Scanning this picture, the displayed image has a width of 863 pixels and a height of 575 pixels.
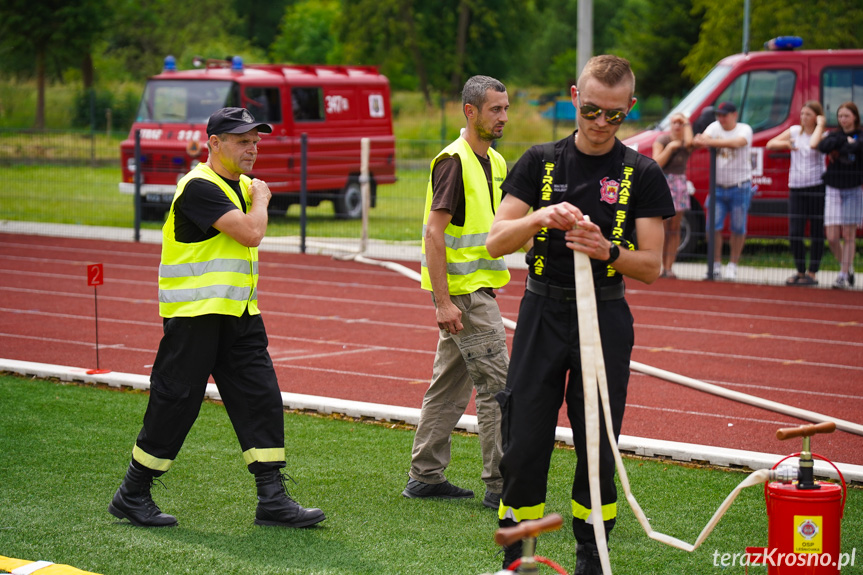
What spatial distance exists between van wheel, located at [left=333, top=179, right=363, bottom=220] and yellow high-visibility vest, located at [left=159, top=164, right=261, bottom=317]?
43.6ft

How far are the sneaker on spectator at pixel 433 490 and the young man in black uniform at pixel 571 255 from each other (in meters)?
Result: 1.35

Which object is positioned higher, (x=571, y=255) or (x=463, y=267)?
(x=571, y=255)

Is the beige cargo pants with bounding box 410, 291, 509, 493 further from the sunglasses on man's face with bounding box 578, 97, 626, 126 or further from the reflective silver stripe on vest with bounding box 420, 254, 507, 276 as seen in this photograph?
the sunglasses on man's face with bounding box 578, 97, 626, 126

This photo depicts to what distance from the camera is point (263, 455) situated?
5.19 m

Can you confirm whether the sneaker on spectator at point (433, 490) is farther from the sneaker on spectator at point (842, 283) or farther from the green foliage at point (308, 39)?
the green foliage at point (308, 39)

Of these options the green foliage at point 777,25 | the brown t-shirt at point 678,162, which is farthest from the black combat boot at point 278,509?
the green foliage at point 777,25

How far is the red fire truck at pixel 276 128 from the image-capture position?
59.8 ft

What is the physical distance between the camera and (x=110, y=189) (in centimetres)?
1919

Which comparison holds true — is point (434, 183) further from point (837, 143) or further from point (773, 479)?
point (837, 143)

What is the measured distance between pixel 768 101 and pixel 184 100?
9.86 meters

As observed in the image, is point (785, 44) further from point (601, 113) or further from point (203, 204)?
point (601, 113)

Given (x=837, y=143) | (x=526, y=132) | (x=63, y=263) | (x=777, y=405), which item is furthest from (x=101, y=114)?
(x=777, y=405)

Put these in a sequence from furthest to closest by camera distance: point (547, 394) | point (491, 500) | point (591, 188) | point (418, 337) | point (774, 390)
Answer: point (418, 337)
point (774, 390)
point (491, 500)
point (547, 394)
point (591, 188)

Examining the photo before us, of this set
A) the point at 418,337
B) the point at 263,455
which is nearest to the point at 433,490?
the point at 263,455
